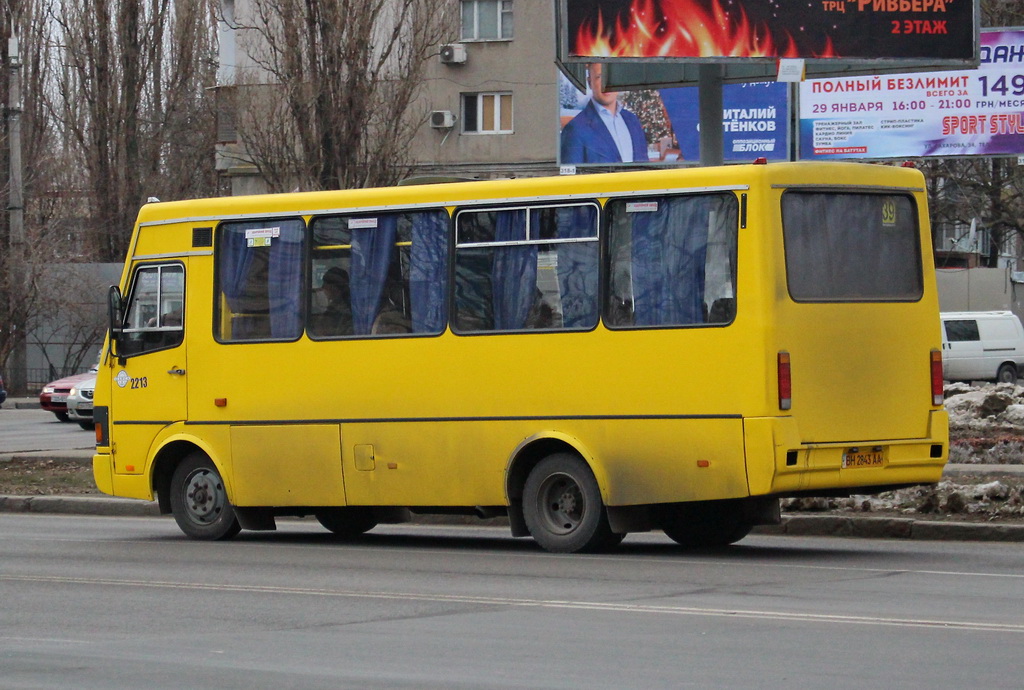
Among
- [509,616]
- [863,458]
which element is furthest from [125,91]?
[509,616]

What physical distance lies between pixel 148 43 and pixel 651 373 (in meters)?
41.5

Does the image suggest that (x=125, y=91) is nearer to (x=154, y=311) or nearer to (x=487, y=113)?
(x=487, y=113)

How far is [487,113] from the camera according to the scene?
152ft

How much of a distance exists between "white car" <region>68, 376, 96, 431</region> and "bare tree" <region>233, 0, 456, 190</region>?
6.64 m

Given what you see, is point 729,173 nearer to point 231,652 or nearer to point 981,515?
point 981,515

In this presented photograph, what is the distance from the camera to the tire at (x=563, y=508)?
42.0 ft

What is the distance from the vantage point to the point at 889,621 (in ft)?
29.6

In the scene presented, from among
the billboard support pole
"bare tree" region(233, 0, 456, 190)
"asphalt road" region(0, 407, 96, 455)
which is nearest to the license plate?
the billboard support pole

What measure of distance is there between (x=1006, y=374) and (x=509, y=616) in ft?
109

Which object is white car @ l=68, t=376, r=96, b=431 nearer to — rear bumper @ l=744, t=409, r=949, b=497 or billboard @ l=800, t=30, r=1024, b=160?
billboard @ l=800, t=30, r=1024, b=160

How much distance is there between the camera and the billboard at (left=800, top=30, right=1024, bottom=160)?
33438mm

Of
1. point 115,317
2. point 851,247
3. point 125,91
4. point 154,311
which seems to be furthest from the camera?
point 125,91

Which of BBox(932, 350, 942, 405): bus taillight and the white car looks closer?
BBox(932, 350, 942, 405): bus taillight

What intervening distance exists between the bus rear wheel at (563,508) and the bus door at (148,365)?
3.56 metres
